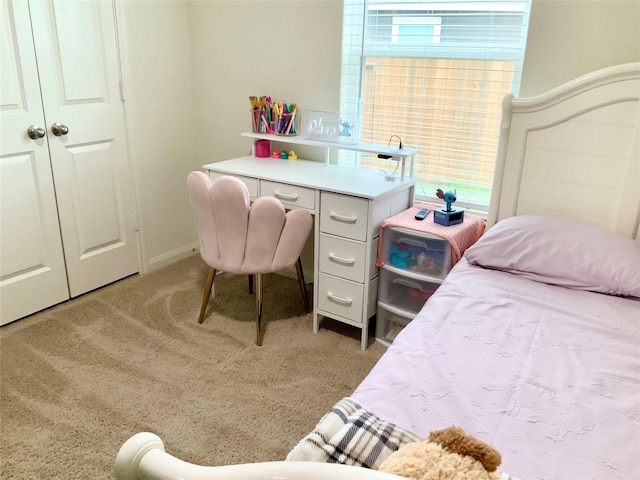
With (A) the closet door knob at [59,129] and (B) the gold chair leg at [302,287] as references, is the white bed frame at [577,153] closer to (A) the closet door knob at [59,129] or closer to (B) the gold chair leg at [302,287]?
(B) the gold chair leg at [302,287]

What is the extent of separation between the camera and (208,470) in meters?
0.59

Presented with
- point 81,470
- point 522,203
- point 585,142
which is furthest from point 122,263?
point 585,142

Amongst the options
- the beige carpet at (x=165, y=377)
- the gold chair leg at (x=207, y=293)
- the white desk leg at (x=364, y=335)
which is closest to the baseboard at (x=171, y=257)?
the beige carpet at (x=165, y=377)

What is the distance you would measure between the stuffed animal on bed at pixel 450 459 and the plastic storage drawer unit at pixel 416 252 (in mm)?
1486

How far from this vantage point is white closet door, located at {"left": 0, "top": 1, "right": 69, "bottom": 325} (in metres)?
2.41

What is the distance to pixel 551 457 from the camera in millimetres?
1040

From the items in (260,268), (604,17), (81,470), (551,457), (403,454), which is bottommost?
(81,470)

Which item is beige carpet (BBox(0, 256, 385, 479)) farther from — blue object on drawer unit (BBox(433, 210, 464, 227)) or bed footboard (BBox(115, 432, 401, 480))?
bed footboard (BBox(115, 432, 401, 480))

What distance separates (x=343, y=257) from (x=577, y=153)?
1115 mm

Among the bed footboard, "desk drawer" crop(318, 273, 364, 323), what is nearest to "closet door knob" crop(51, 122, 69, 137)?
"desk drawer" crop(318, 273, 364, 323)

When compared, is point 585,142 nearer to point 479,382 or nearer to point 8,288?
point 479,382

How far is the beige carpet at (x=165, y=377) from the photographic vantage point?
184cm

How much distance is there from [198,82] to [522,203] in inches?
87.9

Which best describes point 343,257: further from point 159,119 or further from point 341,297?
point 159,119
